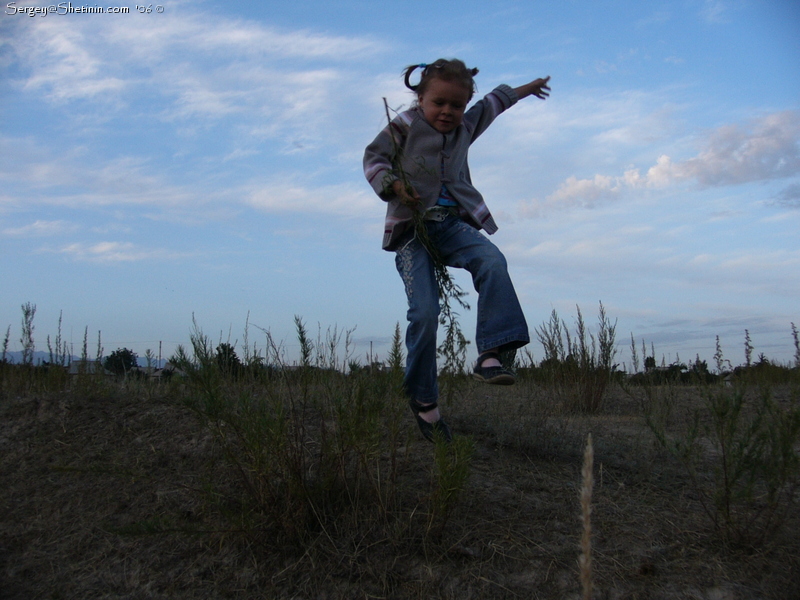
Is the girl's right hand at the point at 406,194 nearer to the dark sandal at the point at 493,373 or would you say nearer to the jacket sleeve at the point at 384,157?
the jacket sleeve at the point at 384,157

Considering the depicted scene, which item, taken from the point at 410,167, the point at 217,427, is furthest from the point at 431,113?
the point at 217,427

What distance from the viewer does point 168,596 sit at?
2449 mm

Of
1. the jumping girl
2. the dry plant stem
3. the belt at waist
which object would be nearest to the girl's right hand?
the jumping girl

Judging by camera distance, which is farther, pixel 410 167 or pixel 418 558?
pixel 410 167

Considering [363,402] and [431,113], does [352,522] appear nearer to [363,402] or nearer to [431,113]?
[363,402]

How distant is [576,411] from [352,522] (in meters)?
3.91

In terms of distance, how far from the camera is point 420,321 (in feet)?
11.1

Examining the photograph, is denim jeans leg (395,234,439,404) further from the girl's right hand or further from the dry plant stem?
the dry plant stem

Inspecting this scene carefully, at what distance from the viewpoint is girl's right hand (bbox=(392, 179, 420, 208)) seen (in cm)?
→ 333

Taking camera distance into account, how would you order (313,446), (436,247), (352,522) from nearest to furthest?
(352,522)
(313,446)
(436,247)

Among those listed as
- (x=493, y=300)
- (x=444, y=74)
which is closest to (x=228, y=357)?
(x=493, y=300)

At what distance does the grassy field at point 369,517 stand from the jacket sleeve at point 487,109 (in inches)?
67.5

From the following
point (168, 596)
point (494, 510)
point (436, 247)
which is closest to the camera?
point (168, 596)

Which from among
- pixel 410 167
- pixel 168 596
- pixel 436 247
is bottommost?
pixel 168 596
